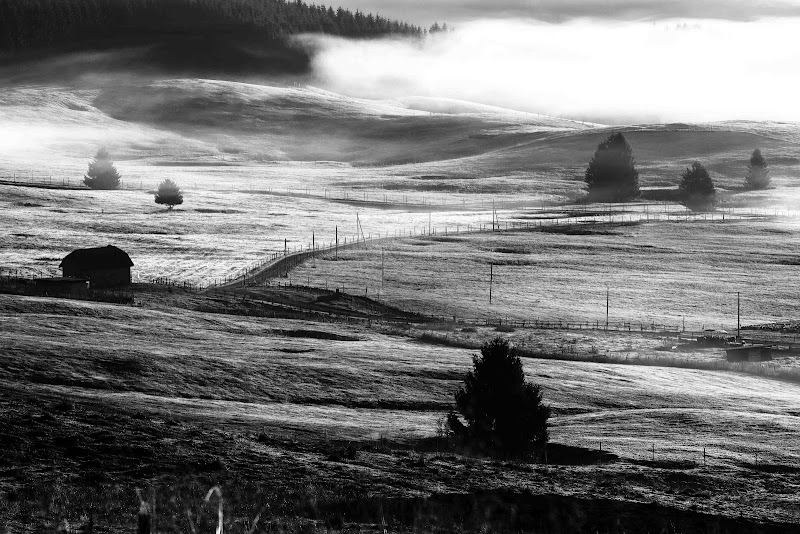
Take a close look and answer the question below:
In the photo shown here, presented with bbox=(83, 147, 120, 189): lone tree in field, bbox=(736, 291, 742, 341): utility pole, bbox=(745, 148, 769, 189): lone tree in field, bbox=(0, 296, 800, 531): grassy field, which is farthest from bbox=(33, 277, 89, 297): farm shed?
bbox=(745, 148, 769, 189): lone tree in field

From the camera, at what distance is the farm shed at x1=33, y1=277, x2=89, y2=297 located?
67375mm

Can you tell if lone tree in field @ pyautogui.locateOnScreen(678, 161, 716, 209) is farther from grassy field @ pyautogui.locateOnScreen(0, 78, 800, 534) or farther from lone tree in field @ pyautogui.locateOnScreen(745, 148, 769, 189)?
lone tree in field @ pyautogui.locateOnScreen(745, 148, 769, 189)

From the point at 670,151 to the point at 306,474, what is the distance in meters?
175

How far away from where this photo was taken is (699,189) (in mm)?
138750

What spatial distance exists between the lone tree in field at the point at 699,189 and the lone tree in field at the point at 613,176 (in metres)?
8.50

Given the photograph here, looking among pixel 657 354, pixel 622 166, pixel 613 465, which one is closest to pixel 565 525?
pixel 613 465

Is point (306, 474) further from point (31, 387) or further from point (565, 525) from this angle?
point (31, 387)

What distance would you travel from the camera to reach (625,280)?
286 feet

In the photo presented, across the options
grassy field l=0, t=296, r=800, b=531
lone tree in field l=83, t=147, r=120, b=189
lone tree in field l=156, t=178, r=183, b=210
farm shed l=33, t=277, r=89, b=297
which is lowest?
grassy field l=0, t=296, r=800, b=531

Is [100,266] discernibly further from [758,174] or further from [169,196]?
[758,174]

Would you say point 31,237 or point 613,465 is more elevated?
point 31,237

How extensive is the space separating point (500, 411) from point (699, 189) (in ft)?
362

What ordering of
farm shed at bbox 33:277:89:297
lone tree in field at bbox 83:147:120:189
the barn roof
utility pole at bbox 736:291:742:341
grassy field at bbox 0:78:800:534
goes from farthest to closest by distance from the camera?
lone tree in field at bbox 83:147:120:189
the barn roof
farm shed at bbox 33:277:89:297
utility pole at bbox 736:291:742:341
grassy field at bbox 0:78:800:534

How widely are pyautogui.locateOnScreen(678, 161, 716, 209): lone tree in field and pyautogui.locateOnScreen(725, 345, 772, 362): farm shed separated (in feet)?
259
